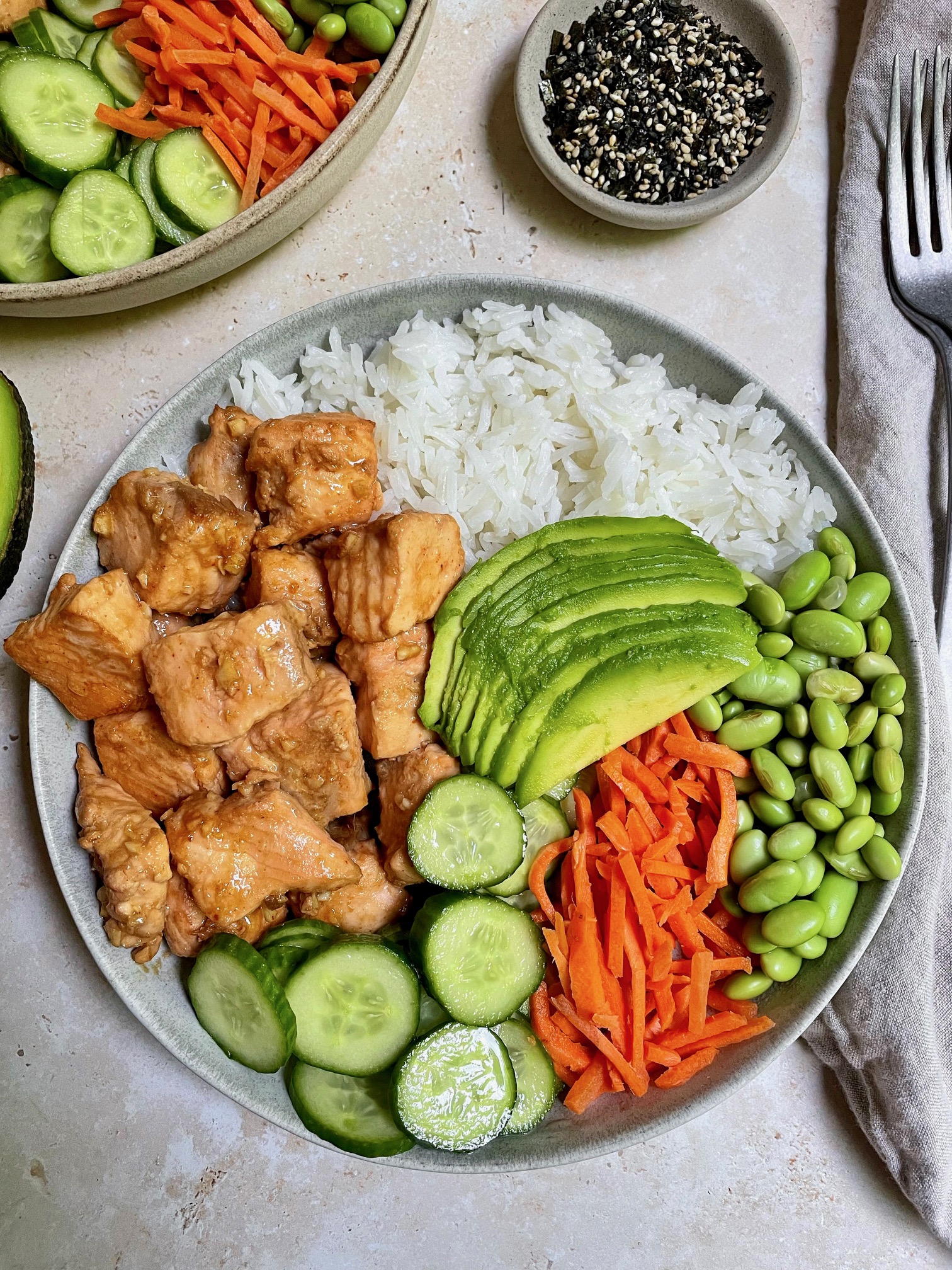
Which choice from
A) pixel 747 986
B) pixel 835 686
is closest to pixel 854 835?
pixel 835 686

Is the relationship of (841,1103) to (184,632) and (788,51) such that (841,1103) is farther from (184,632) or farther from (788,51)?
(788,51)

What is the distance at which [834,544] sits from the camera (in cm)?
269

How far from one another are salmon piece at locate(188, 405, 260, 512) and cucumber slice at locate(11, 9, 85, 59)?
115 centimetres

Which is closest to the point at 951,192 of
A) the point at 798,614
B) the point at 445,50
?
the point at 798,614

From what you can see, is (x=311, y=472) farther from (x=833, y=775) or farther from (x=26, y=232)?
(x=833, y=775)

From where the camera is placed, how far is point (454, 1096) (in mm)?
2412

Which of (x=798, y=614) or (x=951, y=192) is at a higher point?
(x=951, y=192)

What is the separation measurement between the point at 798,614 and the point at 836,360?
100 cm

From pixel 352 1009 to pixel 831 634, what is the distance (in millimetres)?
1619

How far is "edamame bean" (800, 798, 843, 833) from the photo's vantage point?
2.50 meters

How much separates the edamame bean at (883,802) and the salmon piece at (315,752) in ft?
4.63

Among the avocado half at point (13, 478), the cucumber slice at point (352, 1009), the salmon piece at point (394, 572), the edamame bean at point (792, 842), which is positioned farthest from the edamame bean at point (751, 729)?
the avocado half at point (13, 478)

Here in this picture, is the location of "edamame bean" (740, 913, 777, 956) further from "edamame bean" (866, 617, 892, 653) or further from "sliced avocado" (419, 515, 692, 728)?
"sliced avocado" (419, 515, 692, 728)

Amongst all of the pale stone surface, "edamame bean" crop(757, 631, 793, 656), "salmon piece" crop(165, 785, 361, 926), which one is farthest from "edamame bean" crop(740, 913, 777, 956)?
"salmon piece" crop(165, 785, 361, 926)
